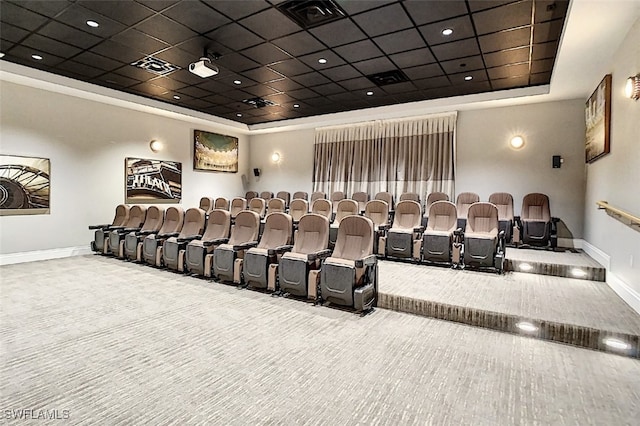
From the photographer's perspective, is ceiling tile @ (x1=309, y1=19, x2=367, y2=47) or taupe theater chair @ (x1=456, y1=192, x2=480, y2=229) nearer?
ceiling tile @ (x1=309, y1=19, x2=367, y2=47)

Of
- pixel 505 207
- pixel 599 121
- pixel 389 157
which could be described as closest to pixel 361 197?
pixel 389 157

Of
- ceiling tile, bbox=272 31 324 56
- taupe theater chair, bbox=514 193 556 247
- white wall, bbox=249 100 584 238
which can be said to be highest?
ceiling tile, bbox=272 31 324 56

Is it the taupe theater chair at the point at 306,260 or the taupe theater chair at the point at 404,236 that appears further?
the taupe theater chair at the point at 404,236

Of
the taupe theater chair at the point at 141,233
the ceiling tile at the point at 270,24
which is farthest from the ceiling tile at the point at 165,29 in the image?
the taupe theater chair at the point at 141,233

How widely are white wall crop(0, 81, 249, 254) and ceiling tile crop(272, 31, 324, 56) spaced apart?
5.01 meters

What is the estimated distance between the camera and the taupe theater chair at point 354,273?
377 cm

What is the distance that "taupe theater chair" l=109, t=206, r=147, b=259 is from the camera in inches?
263

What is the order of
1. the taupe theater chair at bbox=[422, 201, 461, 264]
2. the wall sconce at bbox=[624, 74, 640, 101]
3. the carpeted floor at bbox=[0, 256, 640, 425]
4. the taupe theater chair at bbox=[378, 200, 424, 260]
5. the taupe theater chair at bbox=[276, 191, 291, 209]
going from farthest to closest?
the taupe theater chair at bbox=[276, 191, 291, 209]
the taupe theater chair at bbox=[378, 200, 424, 260]
the taupe theater chair at bbox=[422, 201, 461, 264]
the wall sconce at bbox=[624, 74, 640, 101]
the carpeted floor at bbox=[0, 256, 640, 425]

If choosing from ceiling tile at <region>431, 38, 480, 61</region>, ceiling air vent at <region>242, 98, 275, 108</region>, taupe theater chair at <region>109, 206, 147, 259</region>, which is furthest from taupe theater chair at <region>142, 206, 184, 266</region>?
ceiling tile at <region>431, 38, 480, 61</region>

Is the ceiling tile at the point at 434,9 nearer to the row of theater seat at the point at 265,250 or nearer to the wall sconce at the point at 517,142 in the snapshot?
the row of theater seat at the point at 265,250

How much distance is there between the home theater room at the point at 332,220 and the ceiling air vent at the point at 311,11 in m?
0.03

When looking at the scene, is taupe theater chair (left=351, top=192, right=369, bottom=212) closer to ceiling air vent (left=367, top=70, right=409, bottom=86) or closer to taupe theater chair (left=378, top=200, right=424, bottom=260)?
taupe theater chair (left=378, top=200, right=424, bottom=260)

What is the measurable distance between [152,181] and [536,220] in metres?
8.75

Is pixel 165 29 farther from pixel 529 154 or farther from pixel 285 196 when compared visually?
pixel 529 154
